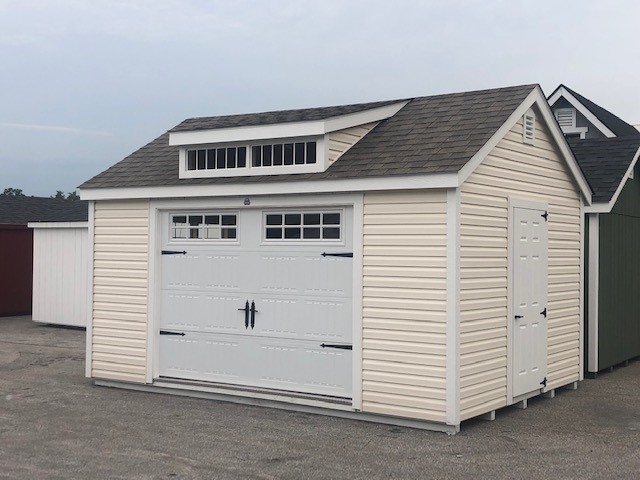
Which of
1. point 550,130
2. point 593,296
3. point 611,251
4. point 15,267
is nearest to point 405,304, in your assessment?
point 550,130

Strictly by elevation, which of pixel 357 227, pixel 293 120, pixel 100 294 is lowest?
pixel 100 294

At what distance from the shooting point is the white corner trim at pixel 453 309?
8.20 meters

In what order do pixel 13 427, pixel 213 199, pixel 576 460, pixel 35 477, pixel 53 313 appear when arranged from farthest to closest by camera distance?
pixel 53 313 < pixel 213 199 < pixel 13 427 < pixel 576 460 < pixel 35 477

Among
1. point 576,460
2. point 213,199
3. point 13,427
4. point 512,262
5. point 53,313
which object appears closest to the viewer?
point 576,460

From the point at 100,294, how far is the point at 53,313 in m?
7.73

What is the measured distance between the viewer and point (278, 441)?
312 inches

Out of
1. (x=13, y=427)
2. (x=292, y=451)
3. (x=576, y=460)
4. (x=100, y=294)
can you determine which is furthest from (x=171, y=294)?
(x=576, y=460)

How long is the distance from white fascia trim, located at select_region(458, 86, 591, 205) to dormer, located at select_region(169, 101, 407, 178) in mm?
1590

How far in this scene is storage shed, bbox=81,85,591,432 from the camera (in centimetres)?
849

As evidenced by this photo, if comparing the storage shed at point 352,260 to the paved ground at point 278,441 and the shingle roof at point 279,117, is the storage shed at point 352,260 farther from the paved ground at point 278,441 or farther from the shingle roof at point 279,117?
the paved ground at point 278,441

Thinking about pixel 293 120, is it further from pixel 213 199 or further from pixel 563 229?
pixel 563 229

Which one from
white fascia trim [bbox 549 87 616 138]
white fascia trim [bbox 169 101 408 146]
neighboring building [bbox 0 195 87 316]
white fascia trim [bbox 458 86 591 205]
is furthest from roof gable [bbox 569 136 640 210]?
neighboring building [bbox 0 195 87 316]

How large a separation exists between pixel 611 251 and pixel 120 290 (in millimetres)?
7011

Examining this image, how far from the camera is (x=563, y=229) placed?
429 inches
